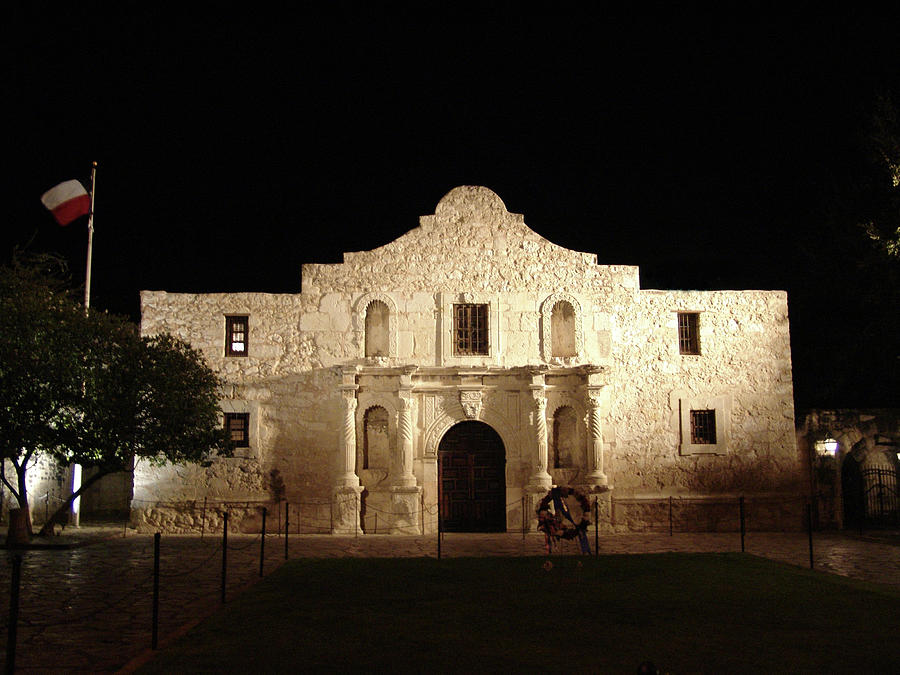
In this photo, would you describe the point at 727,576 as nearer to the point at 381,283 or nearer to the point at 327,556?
the point at 327,556

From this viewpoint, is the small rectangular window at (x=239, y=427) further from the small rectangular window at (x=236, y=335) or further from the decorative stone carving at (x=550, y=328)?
the decorative stone carving at (x=550, y=328)

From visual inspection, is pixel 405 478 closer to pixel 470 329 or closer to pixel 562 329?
pixel 470 329

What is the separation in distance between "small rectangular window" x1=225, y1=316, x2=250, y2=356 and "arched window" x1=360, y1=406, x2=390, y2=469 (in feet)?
13.3

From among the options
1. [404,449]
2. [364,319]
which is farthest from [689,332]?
[364,319]

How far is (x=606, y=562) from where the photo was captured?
1566 cm

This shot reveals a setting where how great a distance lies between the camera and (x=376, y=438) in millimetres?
22984

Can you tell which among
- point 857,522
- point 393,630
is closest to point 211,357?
point 393,630

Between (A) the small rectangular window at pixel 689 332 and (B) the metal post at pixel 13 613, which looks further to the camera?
(A) the small rectangular window at pixel 689 332

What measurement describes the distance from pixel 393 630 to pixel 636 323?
1552cm

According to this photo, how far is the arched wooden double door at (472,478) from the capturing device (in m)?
22.7

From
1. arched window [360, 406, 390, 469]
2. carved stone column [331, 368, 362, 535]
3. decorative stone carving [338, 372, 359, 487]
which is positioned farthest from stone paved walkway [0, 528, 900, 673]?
arched window [360, 406, 390, 469]

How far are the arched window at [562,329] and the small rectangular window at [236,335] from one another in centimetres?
885

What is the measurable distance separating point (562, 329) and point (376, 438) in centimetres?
625

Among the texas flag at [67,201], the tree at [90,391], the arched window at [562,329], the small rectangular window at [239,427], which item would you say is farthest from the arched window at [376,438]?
the texas flag at [67,201]
